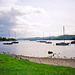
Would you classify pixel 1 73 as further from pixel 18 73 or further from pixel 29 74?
pixel 29 74

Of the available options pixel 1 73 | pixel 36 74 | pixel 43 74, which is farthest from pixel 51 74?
pixel 1 73

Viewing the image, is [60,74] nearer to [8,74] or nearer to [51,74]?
[51,74]

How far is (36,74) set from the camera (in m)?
10.4

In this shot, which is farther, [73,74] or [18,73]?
[73,74]

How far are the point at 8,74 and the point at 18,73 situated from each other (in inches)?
36.3

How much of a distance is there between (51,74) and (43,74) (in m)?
0.80

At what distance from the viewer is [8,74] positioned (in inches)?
400

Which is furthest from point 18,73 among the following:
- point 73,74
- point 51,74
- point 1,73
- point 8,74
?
point 73,74

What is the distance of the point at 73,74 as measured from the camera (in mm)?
11031

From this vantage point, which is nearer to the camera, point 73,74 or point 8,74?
point 8,74

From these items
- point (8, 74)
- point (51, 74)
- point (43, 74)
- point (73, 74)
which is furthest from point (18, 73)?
point (73, 74)

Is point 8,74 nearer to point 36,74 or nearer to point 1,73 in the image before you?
point 1,73

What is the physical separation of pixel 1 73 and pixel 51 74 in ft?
15.8

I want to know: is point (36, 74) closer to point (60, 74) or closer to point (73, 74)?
point (60, 74)
